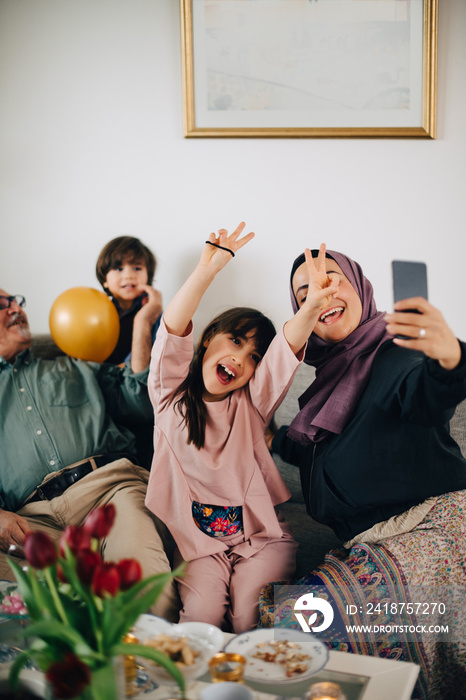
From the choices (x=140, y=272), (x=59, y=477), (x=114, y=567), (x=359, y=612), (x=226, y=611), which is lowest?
(x=226, y=611)

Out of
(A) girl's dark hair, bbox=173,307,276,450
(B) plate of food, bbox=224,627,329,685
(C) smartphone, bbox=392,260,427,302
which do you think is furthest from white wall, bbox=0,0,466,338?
(B) plate of food, bbox=224,627,329,685

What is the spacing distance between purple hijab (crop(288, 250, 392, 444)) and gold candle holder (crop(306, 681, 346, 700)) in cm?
61

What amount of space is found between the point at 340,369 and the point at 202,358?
39 centimetres

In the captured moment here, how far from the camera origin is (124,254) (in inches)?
79.0

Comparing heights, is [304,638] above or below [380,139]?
below

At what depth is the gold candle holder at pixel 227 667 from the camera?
95cm

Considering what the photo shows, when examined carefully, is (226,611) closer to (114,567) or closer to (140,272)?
(114,567)

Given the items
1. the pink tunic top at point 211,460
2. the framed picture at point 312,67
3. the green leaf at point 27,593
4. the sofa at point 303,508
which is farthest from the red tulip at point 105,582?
the framed picture at point 312,67

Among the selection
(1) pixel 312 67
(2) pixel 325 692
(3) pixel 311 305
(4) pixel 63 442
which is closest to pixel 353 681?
(2) pixel 325 692

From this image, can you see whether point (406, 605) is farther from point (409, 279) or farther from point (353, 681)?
point (409, 279)

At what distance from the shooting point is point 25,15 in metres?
2.00

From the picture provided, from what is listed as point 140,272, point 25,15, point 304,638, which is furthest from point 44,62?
point 304,638

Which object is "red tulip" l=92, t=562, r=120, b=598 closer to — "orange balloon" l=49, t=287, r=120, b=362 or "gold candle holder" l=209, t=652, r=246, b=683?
"gold candle holder" l=209, t=652, r=246, b=683

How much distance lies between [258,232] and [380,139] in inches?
20.9
